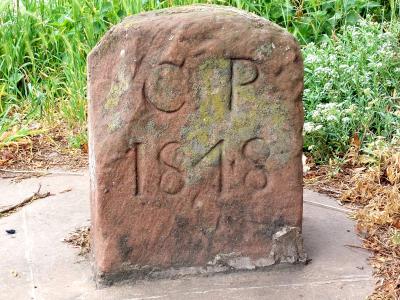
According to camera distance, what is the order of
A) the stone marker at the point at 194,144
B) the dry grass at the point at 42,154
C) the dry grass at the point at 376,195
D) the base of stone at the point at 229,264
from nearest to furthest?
the stone marker at the point at 194,144 → the base of stone at the point at 229,264 → the dry grass at the point at 376,195 → the dry grass at the point at 42,154

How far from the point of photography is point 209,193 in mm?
3580

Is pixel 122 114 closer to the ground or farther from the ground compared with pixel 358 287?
farther from the ground

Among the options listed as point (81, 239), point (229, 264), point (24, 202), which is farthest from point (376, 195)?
point (24, 202)

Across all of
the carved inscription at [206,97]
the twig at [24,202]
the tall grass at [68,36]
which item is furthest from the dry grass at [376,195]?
the twig at [24,202]

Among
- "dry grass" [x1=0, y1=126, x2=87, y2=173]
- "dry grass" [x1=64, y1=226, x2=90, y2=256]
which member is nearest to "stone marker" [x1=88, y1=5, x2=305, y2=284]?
"dry grass" [x1=64, y1=226, x2=90, y2=256]

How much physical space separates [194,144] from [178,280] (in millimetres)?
591

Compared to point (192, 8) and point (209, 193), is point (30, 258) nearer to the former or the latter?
point (209, 193)

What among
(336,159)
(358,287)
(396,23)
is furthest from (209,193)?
(396,23)

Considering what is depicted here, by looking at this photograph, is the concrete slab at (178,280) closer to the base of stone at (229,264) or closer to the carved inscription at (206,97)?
the base of stone at (229,264)

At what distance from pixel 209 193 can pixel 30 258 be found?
0.91 meters

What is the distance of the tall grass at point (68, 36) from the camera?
19.6 feet

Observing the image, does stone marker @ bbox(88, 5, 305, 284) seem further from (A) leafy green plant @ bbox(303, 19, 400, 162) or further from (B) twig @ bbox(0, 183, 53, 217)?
(A) leafy green plant @ bbox(303, 19, 400, 162)

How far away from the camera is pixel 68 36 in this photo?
21.0 ft

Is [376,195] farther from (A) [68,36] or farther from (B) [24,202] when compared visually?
(A) [68,36]
